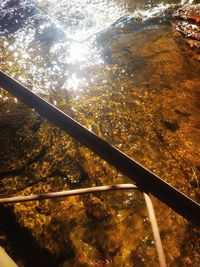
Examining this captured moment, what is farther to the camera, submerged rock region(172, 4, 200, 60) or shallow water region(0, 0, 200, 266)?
submerged rock region(172, 4, 200, 60)

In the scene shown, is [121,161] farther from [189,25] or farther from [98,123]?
[189,25]

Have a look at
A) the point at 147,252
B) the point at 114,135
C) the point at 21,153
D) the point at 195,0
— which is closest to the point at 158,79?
the point at 114,135

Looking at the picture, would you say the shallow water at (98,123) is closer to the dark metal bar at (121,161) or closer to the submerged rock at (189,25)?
the submerged rock at (189,25)

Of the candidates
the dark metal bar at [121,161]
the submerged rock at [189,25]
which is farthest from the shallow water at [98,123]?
the dark metal bar at [121,161]

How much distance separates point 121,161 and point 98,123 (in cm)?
128

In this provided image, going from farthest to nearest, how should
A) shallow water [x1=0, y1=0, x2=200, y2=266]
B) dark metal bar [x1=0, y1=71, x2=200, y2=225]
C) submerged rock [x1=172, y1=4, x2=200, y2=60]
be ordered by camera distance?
submerged rock [x1=172, y1=4, x2=200, y2=60]
shallow water [x1=0, y1=0, x2=200, y2=266]
dark metal bar [x1=0, y1=71, x2=200, y2=225]

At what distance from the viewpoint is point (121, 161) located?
1.58m

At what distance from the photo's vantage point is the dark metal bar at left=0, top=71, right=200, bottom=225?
1433 millimetres

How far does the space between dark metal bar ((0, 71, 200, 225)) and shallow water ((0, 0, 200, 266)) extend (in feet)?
2.39

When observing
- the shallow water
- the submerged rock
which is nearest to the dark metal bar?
the shallow water

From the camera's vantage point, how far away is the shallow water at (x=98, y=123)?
207 cm

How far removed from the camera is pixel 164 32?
412cm

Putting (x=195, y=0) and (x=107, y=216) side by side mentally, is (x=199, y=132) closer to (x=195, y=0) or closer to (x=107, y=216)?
(x=107, y=216)

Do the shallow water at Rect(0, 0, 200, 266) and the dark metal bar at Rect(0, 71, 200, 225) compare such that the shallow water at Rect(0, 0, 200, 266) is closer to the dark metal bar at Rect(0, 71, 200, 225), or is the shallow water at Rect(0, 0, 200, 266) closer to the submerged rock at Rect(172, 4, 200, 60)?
the submerged rock at Rect(172, 4, 200, 60)
